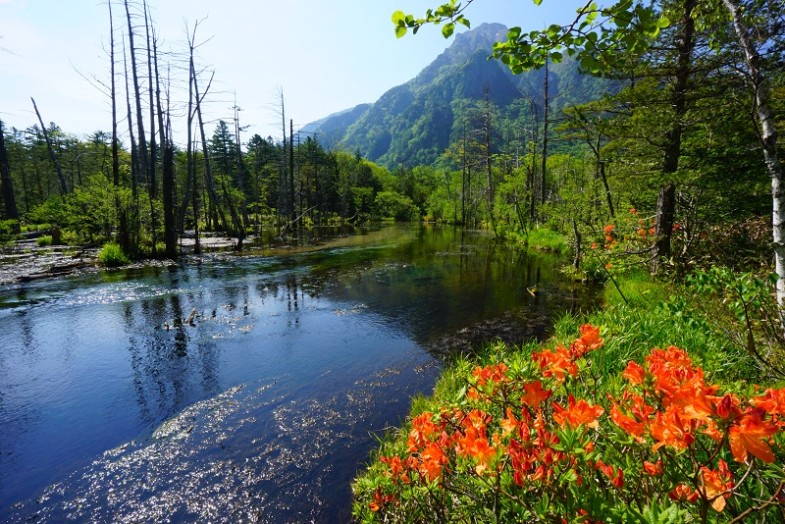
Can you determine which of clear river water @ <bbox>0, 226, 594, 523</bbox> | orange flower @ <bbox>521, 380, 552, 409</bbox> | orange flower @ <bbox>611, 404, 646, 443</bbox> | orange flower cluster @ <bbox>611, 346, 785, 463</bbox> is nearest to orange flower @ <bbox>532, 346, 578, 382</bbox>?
orange flower @ <bbox>521, 380, 552, 409</bbox>

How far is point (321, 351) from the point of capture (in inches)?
299

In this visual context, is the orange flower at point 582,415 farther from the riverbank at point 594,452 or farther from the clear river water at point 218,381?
the clear river water at point 218,381

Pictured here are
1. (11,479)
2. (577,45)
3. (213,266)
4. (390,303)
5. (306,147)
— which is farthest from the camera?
(306,147)

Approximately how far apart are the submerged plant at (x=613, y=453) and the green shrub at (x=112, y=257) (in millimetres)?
17778

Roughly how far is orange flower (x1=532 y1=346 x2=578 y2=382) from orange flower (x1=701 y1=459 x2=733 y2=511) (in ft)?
2.43

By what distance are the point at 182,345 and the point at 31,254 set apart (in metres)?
17.3

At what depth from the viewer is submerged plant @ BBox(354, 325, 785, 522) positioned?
1336 millimetres

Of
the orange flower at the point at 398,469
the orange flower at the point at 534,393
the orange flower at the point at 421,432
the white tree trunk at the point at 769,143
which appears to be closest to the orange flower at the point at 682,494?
the orange flower at the point at 534,393

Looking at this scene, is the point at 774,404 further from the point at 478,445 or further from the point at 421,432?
the point at 421,432

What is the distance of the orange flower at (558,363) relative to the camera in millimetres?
2113

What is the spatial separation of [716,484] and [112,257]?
19.6 meters

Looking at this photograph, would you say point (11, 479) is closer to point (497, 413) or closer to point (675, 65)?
point (497, 413)

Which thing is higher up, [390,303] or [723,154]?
[723,154]

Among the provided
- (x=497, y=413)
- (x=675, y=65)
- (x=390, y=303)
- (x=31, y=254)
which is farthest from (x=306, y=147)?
(x=497, y=413)
